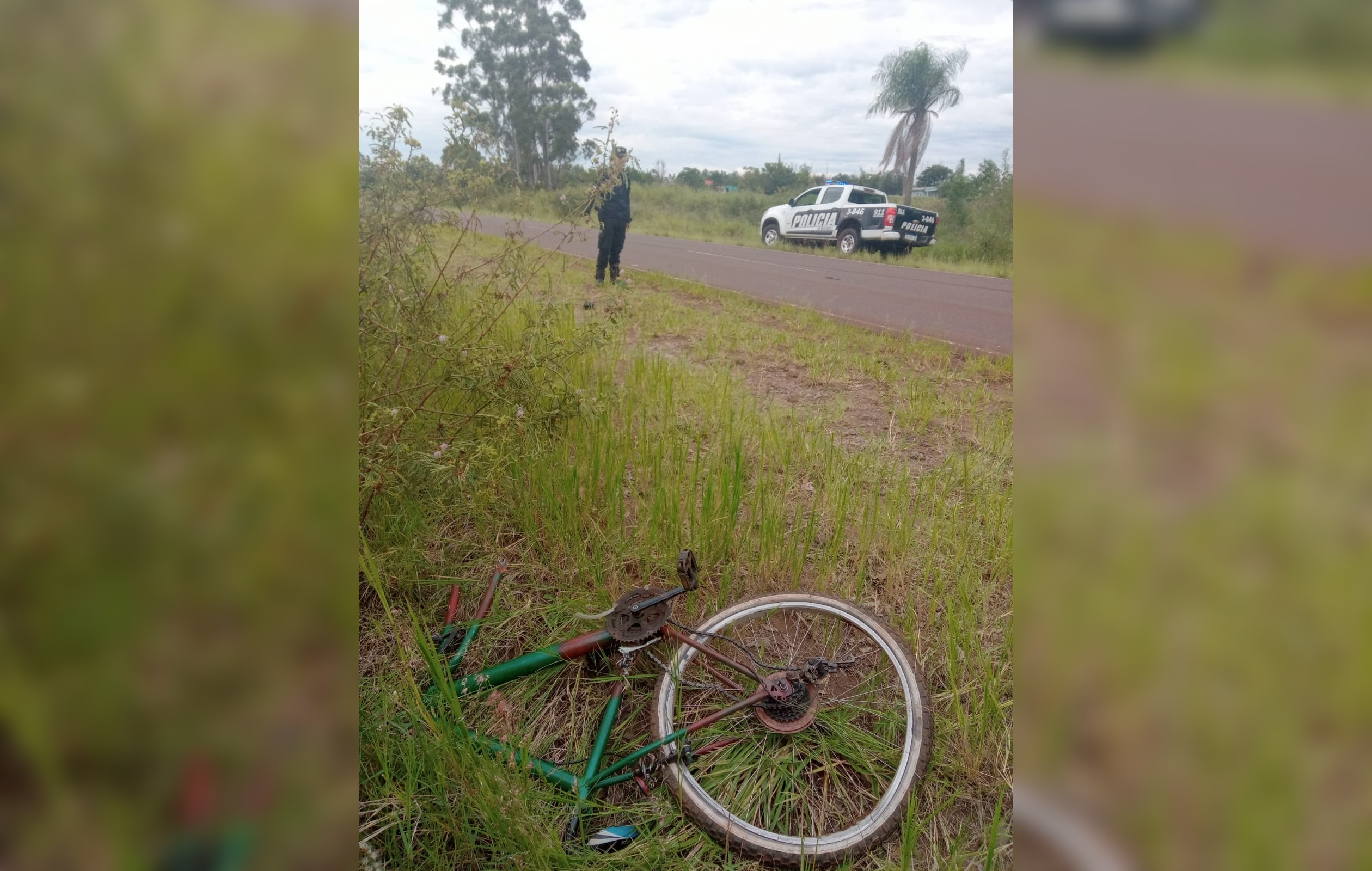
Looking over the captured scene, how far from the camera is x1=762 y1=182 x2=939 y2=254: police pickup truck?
234 inches

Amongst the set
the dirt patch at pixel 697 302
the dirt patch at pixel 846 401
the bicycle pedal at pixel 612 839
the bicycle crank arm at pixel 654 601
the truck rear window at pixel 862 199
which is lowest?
the bicycle pedal at pixel 612 839

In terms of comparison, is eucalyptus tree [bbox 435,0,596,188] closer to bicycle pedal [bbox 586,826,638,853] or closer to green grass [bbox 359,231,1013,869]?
green grass [bbox 359,231,1013,869]

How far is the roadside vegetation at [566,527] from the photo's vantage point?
62.4 inches

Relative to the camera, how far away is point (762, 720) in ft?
5.84

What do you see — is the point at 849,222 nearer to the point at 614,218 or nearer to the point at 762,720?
the point at 614,218

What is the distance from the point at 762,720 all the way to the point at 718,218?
17.0 feet

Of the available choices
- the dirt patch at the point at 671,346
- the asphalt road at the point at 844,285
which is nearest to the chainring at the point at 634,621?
the asphalt road at the point at 844,285

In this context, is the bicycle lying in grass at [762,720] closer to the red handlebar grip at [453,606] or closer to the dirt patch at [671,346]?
the red handlebar grip at [453,606]
